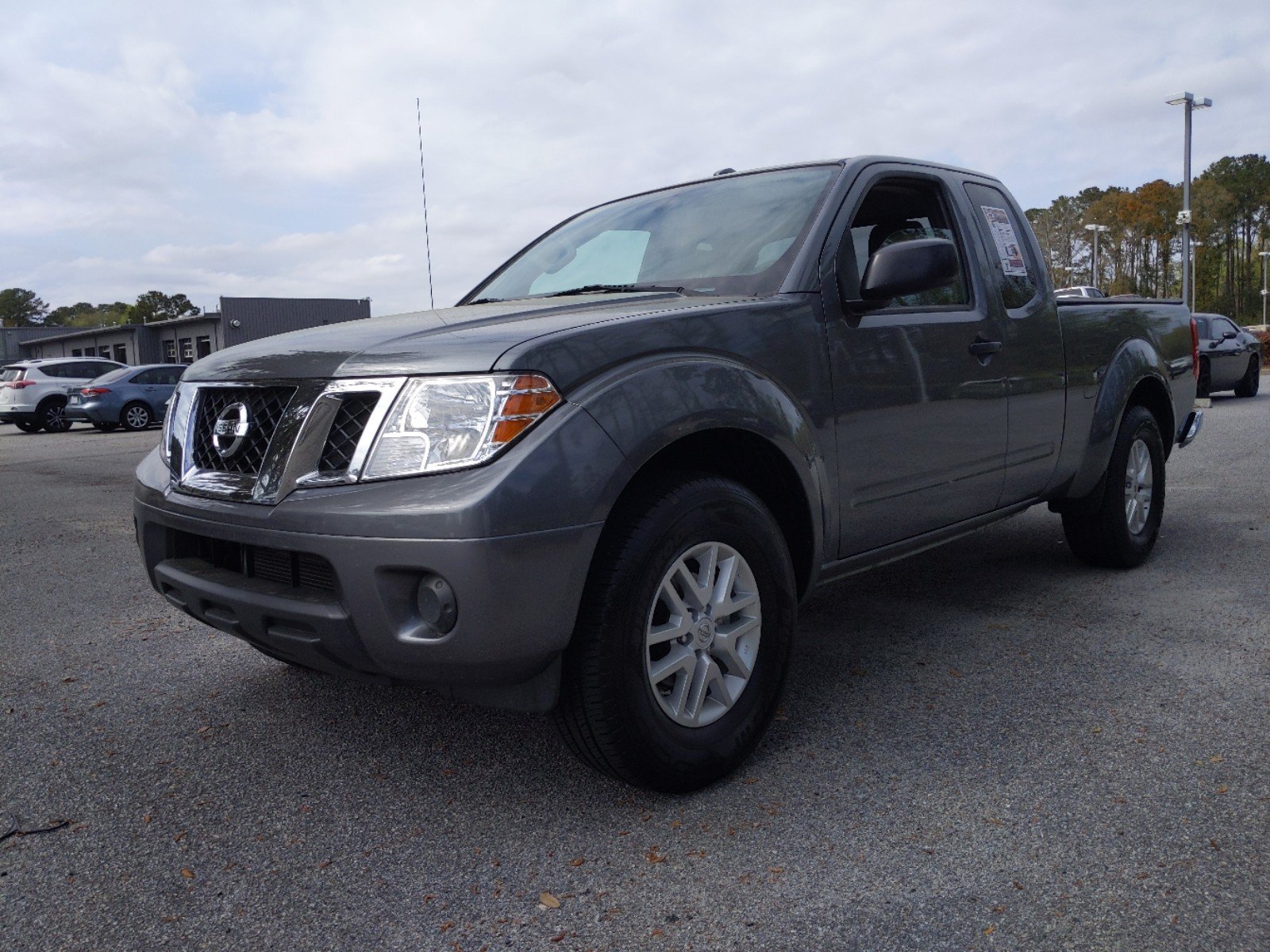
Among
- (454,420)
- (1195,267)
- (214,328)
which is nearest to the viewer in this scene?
(454,420)

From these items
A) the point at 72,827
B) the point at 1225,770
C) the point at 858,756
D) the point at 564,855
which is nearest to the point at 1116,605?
the point at 1225,770

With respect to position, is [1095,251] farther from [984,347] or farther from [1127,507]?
[984,347]

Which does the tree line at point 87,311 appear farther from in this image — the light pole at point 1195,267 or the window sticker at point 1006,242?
the window sticker at point 1006,242

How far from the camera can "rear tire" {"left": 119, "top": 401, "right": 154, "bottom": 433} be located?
20.5 meters

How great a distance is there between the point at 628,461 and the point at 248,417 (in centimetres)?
100

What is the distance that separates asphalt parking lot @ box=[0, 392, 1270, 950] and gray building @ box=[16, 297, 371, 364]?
1709 inches

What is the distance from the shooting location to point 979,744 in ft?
10.0

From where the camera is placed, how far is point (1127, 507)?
5.05m

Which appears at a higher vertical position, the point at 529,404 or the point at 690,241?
the point at 690,241

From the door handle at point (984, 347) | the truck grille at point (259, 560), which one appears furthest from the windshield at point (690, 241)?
the truck grille at point (259, 560)

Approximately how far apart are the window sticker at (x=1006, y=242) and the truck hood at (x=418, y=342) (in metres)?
1.72

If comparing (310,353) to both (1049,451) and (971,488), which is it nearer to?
(971,488)

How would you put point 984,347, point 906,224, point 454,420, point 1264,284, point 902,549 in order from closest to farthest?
point 454,420
point 902,549
point 984,347
point 906,224
point 1264,284

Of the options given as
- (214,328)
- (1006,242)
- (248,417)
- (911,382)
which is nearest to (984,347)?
→ (911,382)
